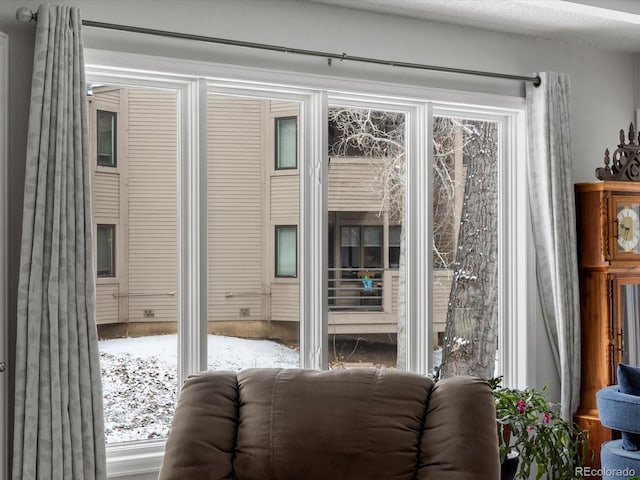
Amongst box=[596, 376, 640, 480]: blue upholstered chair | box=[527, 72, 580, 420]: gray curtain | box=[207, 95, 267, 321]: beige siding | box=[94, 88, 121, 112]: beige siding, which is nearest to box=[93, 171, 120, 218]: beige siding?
box=[94, 88, 121, 112]: beige siding

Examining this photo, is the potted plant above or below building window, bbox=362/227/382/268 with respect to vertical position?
below

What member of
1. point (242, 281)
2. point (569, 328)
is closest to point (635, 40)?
point (569, 328)

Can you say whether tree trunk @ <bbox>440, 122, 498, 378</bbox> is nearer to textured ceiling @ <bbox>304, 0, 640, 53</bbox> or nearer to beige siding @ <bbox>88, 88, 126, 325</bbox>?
textured ceiling @ <bbox>304, 0, 640, 53</bbox>

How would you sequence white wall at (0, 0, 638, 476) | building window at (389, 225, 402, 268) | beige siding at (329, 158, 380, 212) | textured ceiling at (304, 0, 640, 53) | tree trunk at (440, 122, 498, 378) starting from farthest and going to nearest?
1. tree trunk at (440, 122, 498, 378)
2. building window at (389, 225, 402, 268)
3. beige siding at (329, 158, 380, 212)
4. textured ceiling at (304, 0, 640, 53)
5. white wall at (0, 0, 638, 476)

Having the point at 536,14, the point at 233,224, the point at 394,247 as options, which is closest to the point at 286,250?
the point at 233,224

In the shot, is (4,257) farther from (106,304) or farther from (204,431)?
(204,431)

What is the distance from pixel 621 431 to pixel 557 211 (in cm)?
113

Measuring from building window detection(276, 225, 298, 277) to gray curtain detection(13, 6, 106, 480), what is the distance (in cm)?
95

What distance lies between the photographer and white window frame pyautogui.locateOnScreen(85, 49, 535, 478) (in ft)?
11.4

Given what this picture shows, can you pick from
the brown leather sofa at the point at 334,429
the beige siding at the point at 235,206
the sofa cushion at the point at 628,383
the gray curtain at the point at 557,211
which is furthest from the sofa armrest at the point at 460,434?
the gray curtain at the point at 557,211

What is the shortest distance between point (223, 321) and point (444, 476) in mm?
1280

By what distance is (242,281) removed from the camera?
372cm

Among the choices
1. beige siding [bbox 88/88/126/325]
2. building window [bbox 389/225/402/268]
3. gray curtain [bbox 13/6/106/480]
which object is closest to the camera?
gray curtain [bbox 13/6/106/480]

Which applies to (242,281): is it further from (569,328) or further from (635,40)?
(635,40)
